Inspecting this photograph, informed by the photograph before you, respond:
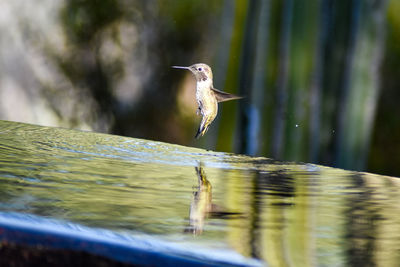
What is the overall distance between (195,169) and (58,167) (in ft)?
0.82

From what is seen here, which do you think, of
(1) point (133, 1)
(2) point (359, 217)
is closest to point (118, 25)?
(1) point (133, 1)

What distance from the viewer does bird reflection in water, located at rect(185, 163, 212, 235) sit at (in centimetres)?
50

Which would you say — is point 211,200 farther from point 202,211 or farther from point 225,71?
point 225,71

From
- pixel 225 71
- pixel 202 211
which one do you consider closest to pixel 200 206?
pixel 202 211

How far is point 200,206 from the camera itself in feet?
2.06

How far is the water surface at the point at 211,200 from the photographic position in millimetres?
459

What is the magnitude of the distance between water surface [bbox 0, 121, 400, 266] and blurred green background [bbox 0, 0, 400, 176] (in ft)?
0.89

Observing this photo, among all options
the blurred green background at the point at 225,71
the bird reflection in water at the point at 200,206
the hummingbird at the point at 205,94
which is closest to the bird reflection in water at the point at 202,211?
the bird reflection in water at the point at 200,206

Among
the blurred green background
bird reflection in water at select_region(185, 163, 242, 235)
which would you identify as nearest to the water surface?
bird reflection in water at select_region(185, 163, 242, 235)

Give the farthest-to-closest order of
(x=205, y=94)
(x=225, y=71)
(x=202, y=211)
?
(x=225, y=71) < (x=205, y=94) < (x=202, y=211)

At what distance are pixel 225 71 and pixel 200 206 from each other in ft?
3.10

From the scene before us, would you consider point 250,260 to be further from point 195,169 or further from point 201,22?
point 201,22

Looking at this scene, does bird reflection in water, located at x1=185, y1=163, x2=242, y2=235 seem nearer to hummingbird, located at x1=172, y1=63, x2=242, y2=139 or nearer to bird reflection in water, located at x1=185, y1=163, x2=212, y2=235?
bird reflection in water, located at x1=185, y1=163, x2=212, y2=235

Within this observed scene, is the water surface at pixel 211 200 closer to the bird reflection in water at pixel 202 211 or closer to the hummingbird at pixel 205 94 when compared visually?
the bird reflection in water at pixel 202 211
